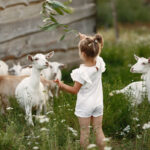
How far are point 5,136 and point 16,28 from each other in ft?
11.4

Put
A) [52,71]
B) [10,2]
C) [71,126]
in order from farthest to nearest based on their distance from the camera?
[52,71]
[10,2]
[71,126]

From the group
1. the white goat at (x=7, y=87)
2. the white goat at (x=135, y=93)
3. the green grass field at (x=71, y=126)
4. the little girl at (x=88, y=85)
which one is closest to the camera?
the green grass field at (x=71, y=126)

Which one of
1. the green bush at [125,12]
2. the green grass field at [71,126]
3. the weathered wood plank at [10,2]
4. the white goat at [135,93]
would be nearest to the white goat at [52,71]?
the green grass field at [71,126]

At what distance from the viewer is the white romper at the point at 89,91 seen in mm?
3957

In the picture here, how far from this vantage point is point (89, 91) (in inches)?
159

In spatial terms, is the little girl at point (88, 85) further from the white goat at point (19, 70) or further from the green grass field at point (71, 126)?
the white goat at point (19, 70)

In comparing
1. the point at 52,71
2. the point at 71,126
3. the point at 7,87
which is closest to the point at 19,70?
the point at 52,71

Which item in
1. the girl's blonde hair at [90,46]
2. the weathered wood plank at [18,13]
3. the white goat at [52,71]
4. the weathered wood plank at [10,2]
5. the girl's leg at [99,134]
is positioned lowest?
the girl's leg at [99,134]

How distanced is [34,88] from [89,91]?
155 cm

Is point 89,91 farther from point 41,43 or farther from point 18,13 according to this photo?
point 41,43

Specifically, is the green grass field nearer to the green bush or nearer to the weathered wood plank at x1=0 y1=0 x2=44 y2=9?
the weathered wood plank at x1=0 y1=0 x2=44 y2=9

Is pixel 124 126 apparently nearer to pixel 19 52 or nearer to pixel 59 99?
pixel 59 99

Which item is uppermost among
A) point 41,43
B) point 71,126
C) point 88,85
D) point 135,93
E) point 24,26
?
point 24,26

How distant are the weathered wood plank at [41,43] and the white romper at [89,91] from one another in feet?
10.2
